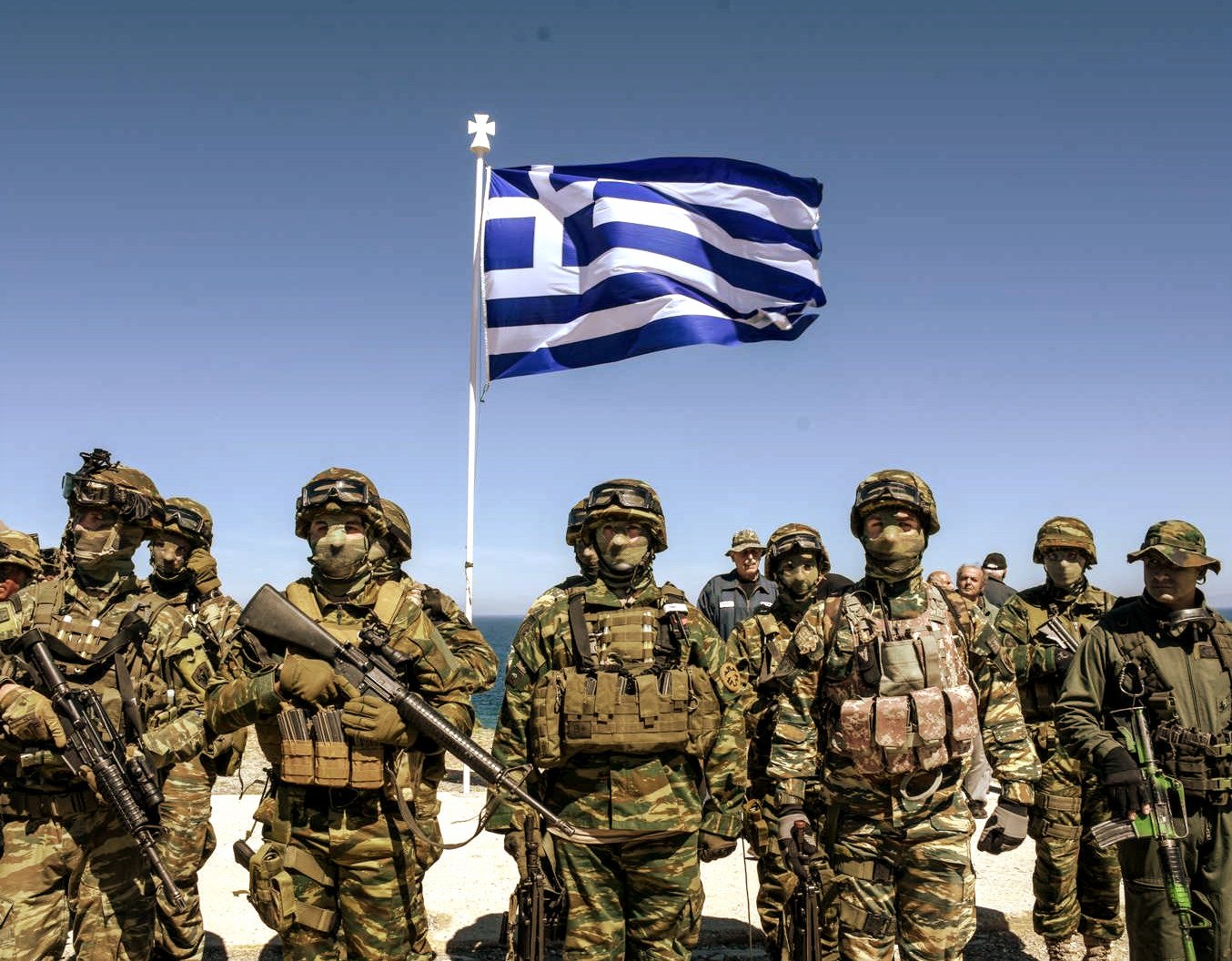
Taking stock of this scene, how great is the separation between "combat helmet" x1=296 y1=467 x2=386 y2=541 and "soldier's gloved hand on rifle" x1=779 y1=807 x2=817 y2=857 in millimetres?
2675

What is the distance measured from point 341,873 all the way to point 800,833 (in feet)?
7.71

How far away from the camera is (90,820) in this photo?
4.81 meters

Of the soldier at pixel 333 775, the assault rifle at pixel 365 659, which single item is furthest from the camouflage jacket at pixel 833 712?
the soldier at pixel 333 775

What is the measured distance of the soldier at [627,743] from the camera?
4.79 metres

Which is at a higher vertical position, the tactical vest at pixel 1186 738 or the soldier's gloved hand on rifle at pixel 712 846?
the tactical vest at pixel 1186 738

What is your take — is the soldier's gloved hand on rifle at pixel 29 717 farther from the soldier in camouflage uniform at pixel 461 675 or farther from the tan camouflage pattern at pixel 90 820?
the soldier in camouflage uniform at pixel 461 675

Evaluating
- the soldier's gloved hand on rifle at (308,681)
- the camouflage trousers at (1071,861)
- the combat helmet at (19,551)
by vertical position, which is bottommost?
the camouflage trousers at (1071,861)

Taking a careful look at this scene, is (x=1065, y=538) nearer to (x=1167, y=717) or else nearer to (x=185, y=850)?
(x=1167, y=717)

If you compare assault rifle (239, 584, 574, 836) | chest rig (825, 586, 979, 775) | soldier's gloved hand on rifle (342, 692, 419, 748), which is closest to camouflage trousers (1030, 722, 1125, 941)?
chest rig (825, 586, 979, 775)

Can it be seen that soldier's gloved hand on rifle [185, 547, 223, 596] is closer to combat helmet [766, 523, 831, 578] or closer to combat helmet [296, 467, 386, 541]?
combat helmet [296, 467, 386, 541]

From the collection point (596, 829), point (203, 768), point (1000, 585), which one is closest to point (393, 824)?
point (596, 829)

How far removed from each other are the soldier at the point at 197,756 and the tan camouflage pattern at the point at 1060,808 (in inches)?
214

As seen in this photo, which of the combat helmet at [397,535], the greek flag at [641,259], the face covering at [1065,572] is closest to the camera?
the combat helmet at [397,535]

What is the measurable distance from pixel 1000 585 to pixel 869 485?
5.97m
